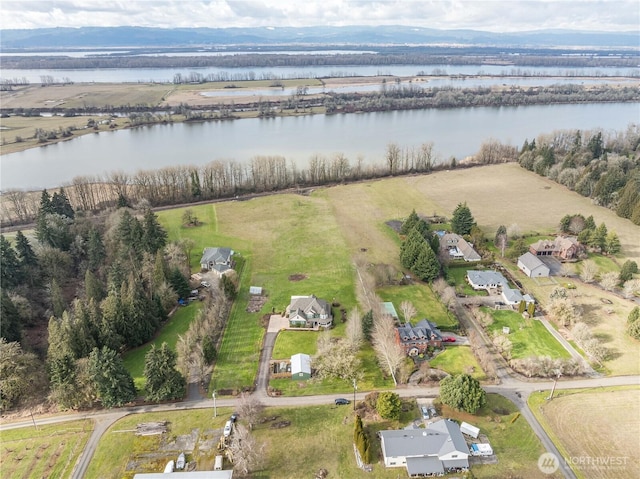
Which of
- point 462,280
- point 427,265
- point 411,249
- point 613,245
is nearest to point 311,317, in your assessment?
point 427,265

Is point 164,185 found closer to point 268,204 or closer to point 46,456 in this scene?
point 268,204

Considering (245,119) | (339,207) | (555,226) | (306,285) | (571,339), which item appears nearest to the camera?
(571,339)

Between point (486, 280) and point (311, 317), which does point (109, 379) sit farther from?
point (486, 280)

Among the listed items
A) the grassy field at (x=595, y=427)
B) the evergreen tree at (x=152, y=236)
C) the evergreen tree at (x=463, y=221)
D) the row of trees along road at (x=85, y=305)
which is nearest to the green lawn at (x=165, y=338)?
the row of trees along road at (x=85, y=305)

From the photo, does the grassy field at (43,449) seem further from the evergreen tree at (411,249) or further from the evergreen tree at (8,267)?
the evergreen tree at (411,249)

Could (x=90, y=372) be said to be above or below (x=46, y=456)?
above

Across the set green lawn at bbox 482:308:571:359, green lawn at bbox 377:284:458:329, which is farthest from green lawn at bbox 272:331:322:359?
green lawn at bbox 482:308:571:359

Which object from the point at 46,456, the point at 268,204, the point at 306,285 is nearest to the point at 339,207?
the point at 268,204
